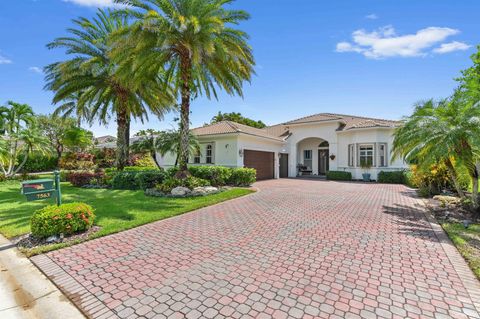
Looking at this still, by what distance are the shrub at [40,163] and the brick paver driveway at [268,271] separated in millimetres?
33506

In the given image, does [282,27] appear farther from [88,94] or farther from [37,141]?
[37,141]

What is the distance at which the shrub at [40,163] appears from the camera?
30.9 meters

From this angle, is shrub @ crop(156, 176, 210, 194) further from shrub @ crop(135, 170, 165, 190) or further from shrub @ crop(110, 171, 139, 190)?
shrub @ crop(110, 171, 139, 190)

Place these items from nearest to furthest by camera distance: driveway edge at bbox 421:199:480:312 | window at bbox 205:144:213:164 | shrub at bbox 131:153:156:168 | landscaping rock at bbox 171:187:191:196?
driveway edge at bbox 421:199:480:312
landscaping rock at bbox 171:187:191:196
window at bbox 205:144:213:164
shrub at bbox 131:153:156:168

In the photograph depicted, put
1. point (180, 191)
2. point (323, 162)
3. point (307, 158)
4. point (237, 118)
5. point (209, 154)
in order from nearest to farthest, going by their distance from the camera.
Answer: point (180, 191) < point (209, 154) < point (323, 162) < point (307, 158) < point (237, 118)

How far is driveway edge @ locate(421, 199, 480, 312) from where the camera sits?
380 cm

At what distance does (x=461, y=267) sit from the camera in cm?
470

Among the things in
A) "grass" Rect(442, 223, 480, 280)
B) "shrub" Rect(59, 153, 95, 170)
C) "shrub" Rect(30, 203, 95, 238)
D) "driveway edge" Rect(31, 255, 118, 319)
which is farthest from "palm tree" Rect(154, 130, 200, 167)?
"grass" Rect(442, 223, 480, 280)

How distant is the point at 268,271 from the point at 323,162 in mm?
23912

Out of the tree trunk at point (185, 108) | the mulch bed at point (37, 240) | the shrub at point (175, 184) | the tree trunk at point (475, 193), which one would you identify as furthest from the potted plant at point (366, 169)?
the mulch bed at point (37, 240)

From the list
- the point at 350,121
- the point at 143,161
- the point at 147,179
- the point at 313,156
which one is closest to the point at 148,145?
the point at 143,161

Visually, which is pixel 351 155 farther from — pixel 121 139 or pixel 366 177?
pixel 121 139

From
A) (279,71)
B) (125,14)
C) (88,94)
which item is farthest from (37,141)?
(279,71)

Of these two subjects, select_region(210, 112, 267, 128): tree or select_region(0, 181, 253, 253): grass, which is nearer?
select_region(0, 181, 253, 253): grass
